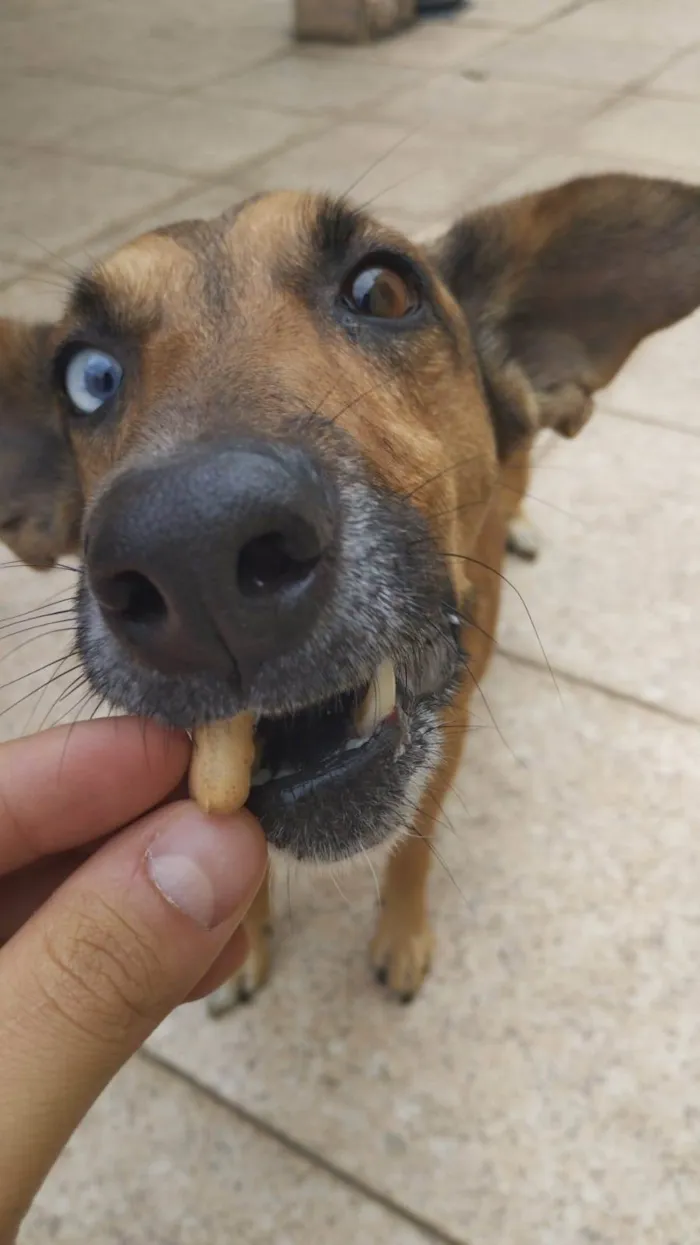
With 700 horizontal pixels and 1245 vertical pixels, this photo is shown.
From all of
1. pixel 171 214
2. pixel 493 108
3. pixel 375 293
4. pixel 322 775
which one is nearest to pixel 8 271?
pixel 171 214

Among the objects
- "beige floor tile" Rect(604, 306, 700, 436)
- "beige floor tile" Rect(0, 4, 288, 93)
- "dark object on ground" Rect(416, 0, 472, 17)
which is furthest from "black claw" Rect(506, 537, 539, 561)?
"dark object on ground" Rect(416, 0, 472, 17)

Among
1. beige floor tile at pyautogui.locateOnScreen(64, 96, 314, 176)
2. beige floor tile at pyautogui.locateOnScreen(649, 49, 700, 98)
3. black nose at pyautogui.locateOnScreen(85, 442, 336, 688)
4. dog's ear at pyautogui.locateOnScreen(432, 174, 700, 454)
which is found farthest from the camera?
beige floor tile at pyautogui.locateOnScreen(649, 49, 700, 98)

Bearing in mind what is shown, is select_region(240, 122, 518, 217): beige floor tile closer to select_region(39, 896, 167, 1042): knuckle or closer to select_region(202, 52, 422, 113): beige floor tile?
select_region(202, 52, 422, 113): beige floor tile

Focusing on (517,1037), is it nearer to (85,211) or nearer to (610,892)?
(610,892)

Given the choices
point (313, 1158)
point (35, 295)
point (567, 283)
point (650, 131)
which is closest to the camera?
point (313, 1158)

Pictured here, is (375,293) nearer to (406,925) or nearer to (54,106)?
(406,925)
